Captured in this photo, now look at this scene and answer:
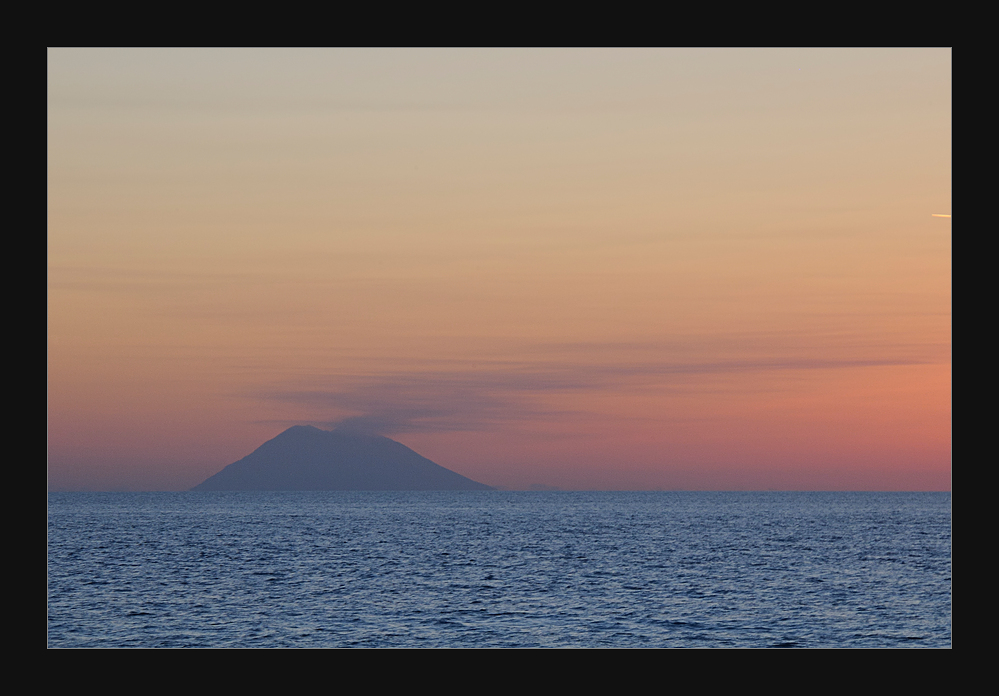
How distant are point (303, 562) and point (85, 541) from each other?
3875 centimetres

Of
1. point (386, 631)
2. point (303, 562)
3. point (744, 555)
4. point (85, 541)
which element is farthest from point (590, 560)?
point (85, 541)

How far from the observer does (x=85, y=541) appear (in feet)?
322

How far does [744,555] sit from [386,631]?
4276cm
